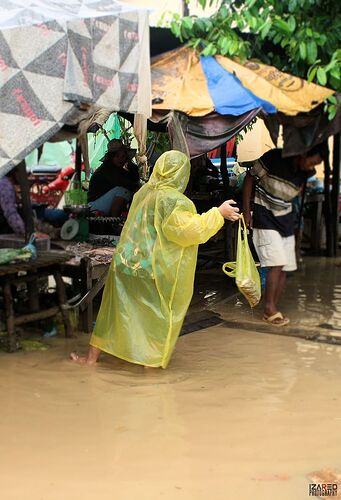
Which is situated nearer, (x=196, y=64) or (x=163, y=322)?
(x=163, y=322)

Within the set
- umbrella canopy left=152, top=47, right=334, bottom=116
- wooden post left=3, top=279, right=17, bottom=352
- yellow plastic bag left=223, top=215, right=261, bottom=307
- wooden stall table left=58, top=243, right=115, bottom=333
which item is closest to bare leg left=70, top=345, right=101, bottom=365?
wooden post left=3, top=279, right=17, bottom=352

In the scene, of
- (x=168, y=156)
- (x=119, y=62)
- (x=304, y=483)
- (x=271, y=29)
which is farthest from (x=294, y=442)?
(x=271, y=29)

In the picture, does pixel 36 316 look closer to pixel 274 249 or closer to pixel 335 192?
pixel 274 249

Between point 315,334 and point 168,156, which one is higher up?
point 168,156

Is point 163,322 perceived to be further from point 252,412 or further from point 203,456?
point 203,456

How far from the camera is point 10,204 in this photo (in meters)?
5.43

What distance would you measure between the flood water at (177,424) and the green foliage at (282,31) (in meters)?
2.79

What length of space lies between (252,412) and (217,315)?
2.43 m

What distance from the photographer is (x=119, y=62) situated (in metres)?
4.23

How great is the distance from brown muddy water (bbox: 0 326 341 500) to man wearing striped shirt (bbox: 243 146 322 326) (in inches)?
37.0

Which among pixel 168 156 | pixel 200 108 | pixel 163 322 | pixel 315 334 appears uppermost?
pixel 200 108

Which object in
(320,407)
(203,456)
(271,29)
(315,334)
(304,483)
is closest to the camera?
(304,483)

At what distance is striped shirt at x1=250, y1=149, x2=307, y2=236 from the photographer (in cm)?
568

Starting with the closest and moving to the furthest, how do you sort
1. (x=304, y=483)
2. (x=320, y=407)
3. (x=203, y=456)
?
(x=304, y=483) < (x=203, y=456) < (x=320, y=407)
